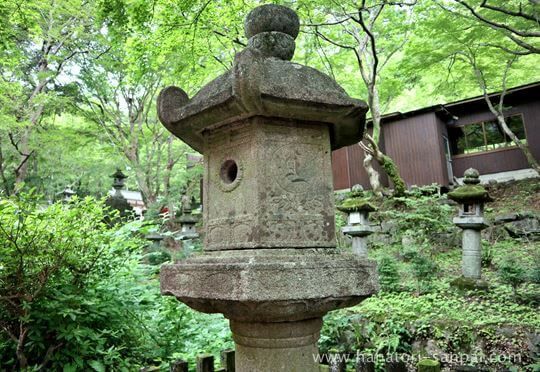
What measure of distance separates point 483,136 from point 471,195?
1199 centimetres

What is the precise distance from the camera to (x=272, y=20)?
9.79ft

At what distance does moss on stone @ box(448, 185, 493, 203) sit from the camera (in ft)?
23.5

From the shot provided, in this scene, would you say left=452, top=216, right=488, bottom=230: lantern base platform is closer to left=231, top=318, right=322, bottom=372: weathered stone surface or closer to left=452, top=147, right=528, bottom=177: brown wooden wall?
left=231, top=318, right=322, bottom=372: weathered stone surface

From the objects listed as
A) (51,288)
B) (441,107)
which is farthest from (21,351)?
(441,107)

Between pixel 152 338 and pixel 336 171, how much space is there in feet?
50.2

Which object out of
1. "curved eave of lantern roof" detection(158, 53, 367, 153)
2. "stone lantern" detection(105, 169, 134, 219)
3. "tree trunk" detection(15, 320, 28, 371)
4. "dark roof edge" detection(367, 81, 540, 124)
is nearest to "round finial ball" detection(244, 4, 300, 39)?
"curved eave of lantern roof" detection(158, 53, 367, 153)

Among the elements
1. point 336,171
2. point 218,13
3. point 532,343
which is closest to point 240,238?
point 532,343

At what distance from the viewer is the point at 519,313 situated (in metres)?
5.29

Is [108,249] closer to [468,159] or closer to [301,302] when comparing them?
[301,302]

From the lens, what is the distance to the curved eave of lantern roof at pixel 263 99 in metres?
2.41

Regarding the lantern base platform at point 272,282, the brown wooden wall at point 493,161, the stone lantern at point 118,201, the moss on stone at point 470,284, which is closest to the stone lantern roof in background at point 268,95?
the lantern base platform at point 272,282

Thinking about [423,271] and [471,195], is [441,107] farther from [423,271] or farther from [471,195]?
[423,271]

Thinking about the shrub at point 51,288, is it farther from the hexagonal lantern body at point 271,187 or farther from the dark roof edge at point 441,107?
the dark roof edge at point 441,107

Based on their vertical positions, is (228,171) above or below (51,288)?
above
